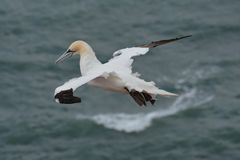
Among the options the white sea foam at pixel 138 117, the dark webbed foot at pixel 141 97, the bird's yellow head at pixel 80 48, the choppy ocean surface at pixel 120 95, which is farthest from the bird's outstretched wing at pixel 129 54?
the white sea foam at pixel 138 117

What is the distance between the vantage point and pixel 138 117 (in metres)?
59.3

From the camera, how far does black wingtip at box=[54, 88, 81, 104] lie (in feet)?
66.0

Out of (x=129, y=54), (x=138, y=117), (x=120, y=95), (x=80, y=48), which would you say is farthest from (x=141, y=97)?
(x=120, y=95)

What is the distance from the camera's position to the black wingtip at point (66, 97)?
20.1 meters

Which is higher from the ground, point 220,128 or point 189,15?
point 189,15

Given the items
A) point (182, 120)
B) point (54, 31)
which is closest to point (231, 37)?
point (182, 120)

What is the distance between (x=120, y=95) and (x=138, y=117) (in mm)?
1899

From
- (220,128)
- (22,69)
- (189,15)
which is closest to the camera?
(220,128)

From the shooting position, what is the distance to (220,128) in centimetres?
5659

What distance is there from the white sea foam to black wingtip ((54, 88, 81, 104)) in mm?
37821

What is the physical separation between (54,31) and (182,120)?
427 inches

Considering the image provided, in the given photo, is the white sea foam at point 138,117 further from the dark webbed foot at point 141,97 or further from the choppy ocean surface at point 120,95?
the dark webbed foot at point 141,97

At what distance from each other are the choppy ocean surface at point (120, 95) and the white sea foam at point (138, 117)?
0.06m

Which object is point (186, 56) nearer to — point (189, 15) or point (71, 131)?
point (189, 15)
